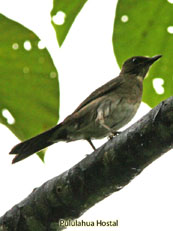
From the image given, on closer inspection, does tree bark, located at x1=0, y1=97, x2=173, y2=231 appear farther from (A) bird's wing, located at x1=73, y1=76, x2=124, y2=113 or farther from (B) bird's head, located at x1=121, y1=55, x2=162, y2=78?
(B) bird's head, located at x1=121, y1=55, x2=162, y2=78

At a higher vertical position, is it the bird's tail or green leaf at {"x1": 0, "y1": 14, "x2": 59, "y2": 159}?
green leaf at {"x1": 0, "y1": 14, "x2": 59, "y2": 159}

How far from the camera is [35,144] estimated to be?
418cm

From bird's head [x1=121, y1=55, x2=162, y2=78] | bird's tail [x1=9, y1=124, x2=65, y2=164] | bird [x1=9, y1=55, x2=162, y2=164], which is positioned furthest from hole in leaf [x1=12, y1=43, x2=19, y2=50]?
bird's head [x1=121, y1=55, x2=162, y2=78]

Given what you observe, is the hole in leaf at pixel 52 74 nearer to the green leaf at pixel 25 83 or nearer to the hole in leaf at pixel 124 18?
the green leaf at pixel 25 83

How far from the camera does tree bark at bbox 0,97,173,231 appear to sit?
6.20 ft

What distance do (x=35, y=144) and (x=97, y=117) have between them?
696mm

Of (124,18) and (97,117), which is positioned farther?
(97,117)

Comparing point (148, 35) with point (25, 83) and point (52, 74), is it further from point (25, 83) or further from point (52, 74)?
point (25, 83)

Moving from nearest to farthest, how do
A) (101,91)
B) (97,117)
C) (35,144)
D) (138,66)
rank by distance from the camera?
(35,144) → (97,117) → (101,91) → (138,66)

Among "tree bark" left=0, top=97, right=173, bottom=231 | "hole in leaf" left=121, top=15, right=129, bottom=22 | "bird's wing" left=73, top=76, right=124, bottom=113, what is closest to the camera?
"tree bark" left=0, top=97, right=173, bottom=231

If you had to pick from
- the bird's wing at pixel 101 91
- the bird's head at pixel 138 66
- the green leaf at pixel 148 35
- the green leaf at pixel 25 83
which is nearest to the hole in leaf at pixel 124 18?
the green leaf at pixel 148 35

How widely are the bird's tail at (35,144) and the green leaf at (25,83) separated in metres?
1.70

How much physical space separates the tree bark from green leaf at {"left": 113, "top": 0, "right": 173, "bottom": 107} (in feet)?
0.61

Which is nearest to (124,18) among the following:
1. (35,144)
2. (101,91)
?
(35,144)
